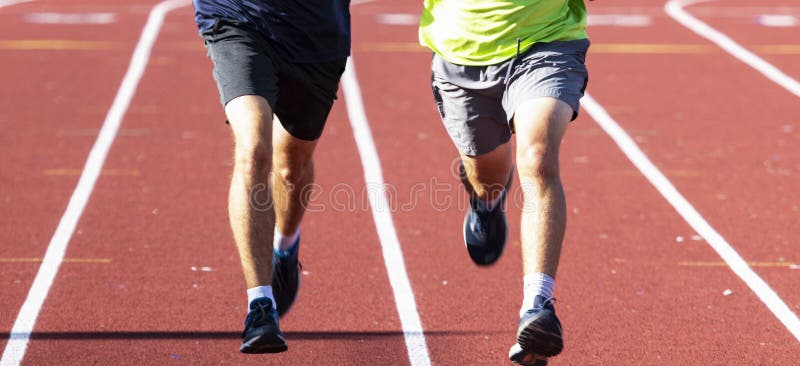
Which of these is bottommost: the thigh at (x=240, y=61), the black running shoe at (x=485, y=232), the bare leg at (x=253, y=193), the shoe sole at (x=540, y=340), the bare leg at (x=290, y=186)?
the black running shoe at (x=485, y=232)

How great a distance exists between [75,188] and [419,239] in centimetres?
224

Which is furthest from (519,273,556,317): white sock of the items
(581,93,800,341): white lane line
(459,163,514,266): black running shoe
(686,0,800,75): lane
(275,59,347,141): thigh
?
(686,0,800,75): lane

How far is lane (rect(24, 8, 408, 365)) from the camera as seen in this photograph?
4.74 metres

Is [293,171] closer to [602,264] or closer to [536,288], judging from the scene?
[536,288]

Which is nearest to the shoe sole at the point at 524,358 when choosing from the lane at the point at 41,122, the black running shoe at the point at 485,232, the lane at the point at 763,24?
the black running shoe at the point at 485,232

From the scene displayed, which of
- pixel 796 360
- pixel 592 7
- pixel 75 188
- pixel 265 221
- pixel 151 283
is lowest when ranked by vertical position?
pixel 592 7

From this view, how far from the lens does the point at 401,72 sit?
11.3 metres

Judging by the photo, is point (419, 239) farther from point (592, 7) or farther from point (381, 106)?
point (592, 7)

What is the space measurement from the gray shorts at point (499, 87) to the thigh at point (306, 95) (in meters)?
0.44

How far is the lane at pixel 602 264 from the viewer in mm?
4863

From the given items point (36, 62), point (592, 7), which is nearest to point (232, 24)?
point (36, 62)

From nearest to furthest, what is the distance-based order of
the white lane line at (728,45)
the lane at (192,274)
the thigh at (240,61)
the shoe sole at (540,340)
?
1. the shoe sole at (540,340)
2. the thigh at (240,61)
3. the lane at (192,274)
4. the white lane line at (728,45)

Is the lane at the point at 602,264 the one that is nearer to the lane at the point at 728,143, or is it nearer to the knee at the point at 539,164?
the lane at the point at 728,143

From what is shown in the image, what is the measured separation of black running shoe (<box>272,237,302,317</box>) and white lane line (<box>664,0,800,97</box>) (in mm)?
6605
